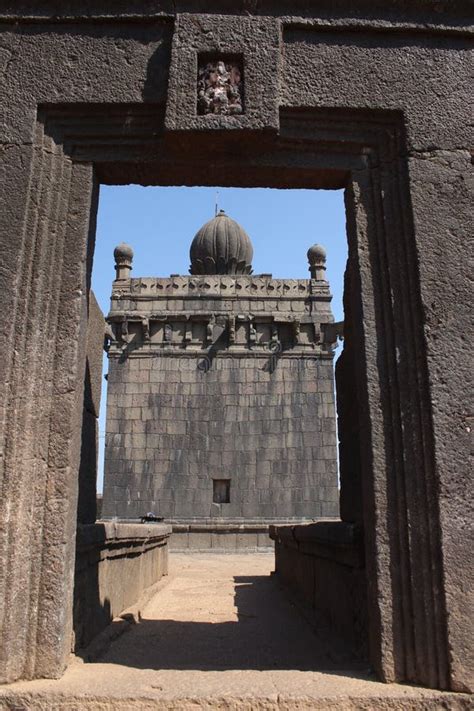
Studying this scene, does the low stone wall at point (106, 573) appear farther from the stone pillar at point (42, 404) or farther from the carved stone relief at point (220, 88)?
the carved stone relief at point (220, 88)

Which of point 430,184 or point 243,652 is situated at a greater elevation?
point 430,184

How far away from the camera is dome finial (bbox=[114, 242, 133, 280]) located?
17.6m

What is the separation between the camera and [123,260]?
58.2 feet

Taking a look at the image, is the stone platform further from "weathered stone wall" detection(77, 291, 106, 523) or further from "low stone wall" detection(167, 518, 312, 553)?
"low stone wall" detection(167, 518, 312, 553)

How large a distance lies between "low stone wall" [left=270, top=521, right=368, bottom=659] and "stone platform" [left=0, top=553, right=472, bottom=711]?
135mm

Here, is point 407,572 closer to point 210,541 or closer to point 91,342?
point 91,342

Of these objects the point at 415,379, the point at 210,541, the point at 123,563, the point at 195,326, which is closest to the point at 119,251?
the point at 195,326

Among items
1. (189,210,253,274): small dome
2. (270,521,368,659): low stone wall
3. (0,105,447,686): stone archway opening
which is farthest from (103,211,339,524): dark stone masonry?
(0,105,447,686): stone archway opening

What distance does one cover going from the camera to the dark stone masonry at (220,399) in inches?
631

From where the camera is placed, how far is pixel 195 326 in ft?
56.0

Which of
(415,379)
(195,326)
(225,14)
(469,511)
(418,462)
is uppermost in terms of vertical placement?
(195,326)

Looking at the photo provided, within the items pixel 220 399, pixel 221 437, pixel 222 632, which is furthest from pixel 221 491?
pixel 222 632

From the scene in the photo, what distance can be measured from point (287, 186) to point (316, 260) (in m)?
13.8

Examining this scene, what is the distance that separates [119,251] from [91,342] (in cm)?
1365
